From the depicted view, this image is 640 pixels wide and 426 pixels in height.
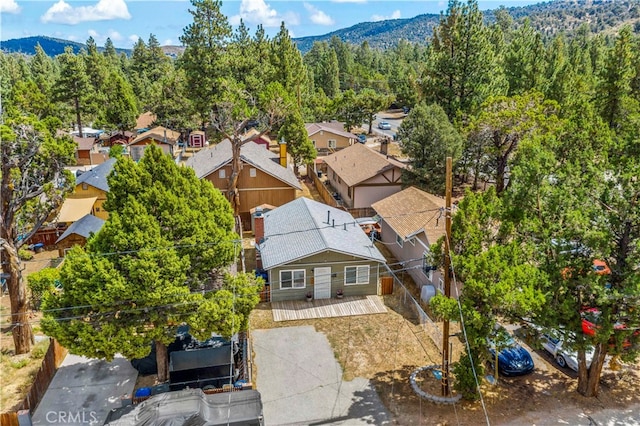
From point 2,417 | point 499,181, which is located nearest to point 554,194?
point 2,417

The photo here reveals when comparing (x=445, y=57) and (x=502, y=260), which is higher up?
(x=445, y=57)

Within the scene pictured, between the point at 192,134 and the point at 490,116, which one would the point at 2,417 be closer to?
the point at 490,116

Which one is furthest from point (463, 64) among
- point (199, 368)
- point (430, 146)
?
point (199, 368)

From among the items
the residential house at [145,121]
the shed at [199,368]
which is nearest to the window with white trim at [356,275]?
the shed at [199,368]

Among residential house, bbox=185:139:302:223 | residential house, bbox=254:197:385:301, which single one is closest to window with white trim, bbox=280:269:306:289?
residential house, bbox=254:197:385:301

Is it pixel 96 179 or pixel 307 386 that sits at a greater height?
pixel 96 179

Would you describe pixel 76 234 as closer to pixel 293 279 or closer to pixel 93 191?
pixel 93 191
